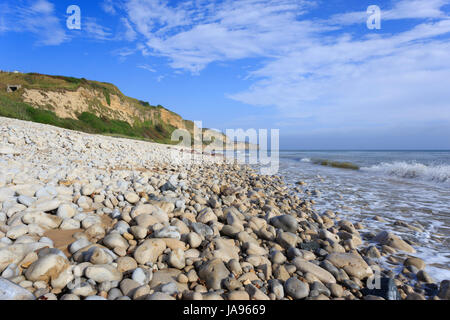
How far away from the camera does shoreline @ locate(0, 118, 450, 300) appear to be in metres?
2.02

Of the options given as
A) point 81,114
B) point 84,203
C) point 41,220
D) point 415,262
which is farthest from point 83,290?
point 81,114

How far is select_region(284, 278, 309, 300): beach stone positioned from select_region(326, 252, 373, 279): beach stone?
75 centimetres

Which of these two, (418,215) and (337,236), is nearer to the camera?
(337,236)

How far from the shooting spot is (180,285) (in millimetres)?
2174

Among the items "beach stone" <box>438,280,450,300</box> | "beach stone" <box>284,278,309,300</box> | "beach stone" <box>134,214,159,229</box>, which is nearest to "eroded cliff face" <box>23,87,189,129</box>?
"beach stone" <box>134,214,159,229</box>

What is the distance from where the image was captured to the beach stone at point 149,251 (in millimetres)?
2443

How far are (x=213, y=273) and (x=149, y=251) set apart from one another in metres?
0.75

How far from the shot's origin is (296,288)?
228cm

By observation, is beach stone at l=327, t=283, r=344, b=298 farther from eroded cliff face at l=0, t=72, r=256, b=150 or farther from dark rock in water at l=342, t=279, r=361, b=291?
eroded cliff face at l=0, t=72, r=256, b=150

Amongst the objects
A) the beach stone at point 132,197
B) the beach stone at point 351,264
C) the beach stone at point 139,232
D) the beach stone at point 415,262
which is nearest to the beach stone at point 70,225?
the beach stone at point 139,232

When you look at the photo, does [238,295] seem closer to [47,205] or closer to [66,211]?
[66,211]

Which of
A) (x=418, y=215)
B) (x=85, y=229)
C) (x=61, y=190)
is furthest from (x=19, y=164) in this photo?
(x=418, y=215)

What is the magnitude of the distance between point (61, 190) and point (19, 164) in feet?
5.14
